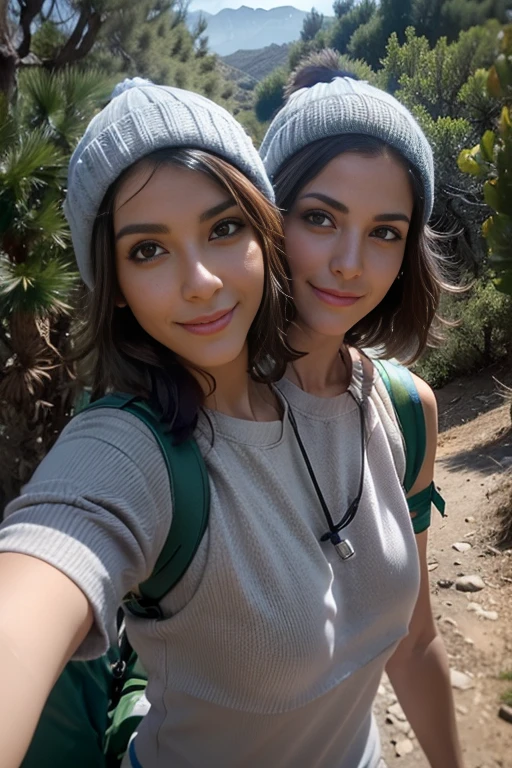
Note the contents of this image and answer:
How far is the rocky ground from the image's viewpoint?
2.31 m

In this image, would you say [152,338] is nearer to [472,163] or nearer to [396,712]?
[396,712]

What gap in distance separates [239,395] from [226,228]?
0.24m

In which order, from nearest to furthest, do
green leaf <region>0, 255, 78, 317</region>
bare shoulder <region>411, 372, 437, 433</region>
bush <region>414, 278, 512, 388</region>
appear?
bare shoulder <region>411, 372, 437, 433</region> < green leaf <region>0, 255, 78, 317</region> < bush <region>414, 278, 512, 388</region>

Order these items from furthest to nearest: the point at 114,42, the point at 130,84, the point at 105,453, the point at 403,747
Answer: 1. the point at 114,42
2. the point at 403,747
3. the point at 130,84
4. the point at 105,453

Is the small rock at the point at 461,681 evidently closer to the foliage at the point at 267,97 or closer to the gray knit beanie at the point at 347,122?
the gray knit beanie at the point at 347,122

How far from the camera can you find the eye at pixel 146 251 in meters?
0.85

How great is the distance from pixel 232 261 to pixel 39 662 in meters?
0.52

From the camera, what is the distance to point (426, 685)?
126cm

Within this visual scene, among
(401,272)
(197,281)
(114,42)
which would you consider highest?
(114,42)

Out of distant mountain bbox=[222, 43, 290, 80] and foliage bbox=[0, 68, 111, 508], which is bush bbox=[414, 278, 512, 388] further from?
distant mountain bbox=[222, 43, 290, 80]

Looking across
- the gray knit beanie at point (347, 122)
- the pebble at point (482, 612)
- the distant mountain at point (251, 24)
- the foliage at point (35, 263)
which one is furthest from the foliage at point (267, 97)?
the distant mountain at point (251, 24)

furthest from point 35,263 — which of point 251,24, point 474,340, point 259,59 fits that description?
point 251,24

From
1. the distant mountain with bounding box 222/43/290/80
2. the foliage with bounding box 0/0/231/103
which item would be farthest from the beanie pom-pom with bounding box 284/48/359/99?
the distant mountain with bounding box 222/43/290/80

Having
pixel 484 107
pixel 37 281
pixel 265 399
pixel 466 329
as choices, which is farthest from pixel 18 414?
pixel 484 107
